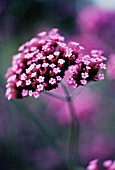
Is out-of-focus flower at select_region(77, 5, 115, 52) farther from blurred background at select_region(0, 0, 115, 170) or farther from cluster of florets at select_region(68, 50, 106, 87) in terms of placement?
cluster of florets at select_region(68, 50, 106, 87)

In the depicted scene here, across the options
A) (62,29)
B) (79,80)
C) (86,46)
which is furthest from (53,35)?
(62,29)

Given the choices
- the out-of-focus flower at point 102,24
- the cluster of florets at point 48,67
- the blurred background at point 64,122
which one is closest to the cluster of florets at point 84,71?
the cluster of florets at point 48,67

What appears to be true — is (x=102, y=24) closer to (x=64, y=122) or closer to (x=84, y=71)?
(x=64, y=122)

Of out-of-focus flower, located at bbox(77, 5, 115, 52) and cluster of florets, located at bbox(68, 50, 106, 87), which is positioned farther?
out-of-focus flower, located at bbox(77, 5, 115, 52)

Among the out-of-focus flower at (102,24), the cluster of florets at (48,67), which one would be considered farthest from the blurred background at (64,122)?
the cluster of florets at (48,67)

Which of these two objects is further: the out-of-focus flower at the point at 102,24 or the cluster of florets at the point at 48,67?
the out-of-focus flower at the point at 102,24

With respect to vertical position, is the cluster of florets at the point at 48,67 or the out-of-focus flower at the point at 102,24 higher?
the out-of-focus flower at the point at 102,24

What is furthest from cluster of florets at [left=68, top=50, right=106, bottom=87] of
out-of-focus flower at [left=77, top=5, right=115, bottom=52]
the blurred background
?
out-of-focus flower at [left=77, top=5, right=115, bottom=52]

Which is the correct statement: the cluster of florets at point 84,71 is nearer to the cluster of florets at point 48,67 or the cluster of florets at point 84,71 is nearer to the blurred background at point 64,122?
the cluster of florets at point 48,67
